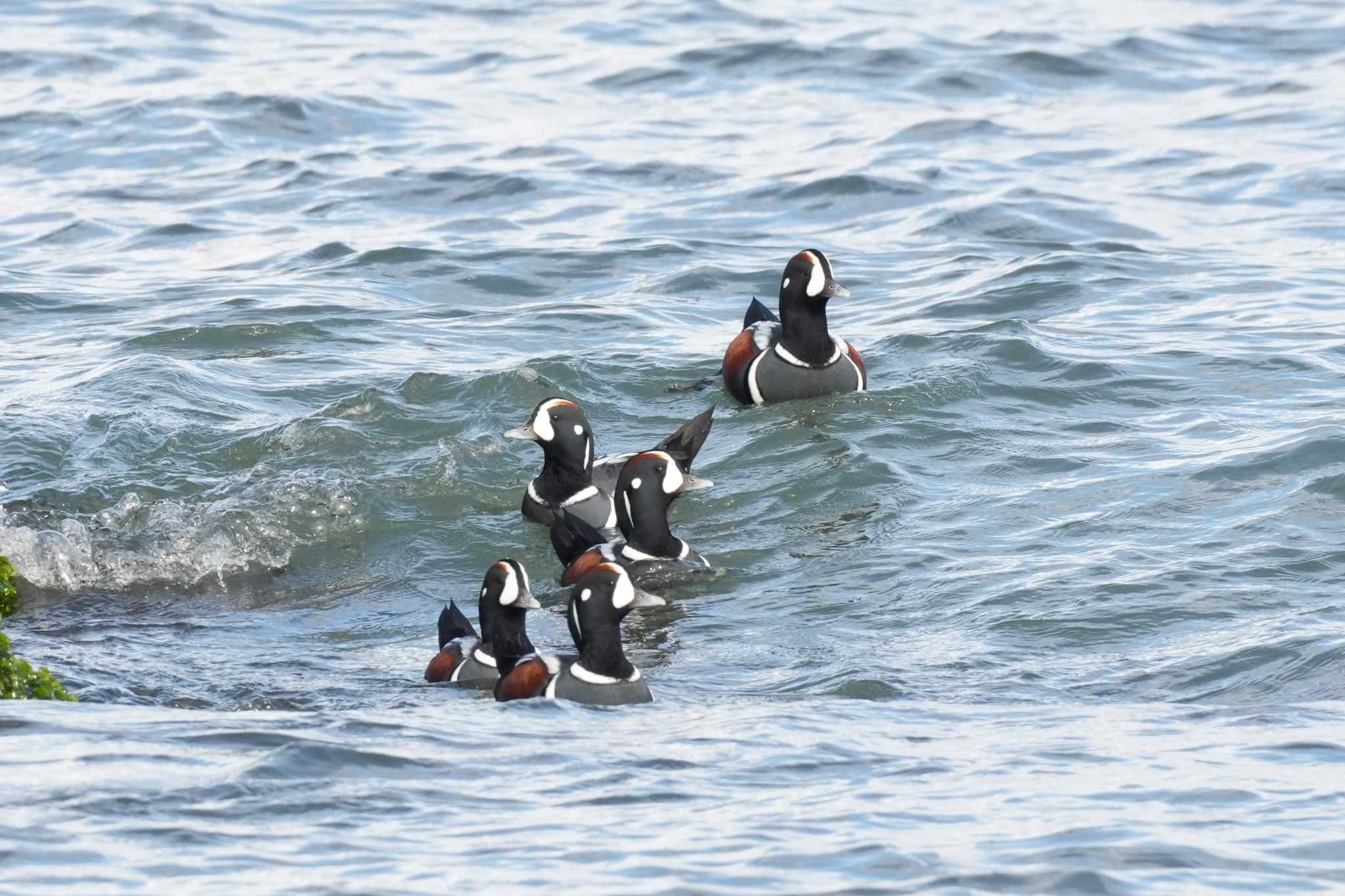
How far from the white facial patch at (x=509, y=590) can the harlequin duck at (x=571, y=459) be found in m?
2.22

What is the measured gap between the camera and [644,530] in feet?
32.6

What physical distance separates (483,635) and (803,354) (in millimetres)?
4672

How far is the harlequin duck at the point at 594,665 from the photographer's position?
25.7 feet

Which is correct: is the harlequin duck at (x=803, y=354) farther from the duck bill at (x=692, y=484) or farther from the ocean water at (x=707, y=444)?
the duck bill at (x=692, y=484)

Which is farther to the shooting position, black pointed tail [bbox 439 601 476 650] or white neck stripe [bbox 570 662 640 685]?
black pointed tail [bbox 439 601 476 650]

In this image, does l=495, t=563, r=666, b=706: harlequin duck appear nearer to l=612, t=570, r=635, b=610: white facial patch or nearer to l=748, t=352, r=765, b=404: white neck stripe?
l=612, t=570, r=635, b=610: white facial patch

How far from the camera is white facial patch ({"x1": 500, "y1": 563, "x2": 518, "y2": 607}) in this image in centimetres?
843

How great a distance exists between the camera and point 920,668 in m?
8.41

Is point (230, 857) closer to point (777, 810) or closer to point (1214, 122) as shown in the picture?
point (777, 810)

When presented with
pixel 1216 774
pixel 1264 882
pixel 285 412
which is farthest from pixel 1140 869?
pixel 285 412

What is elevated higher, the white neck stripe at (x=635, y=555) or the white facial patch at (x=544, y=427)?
the white facial patch at (x=544, y=427)

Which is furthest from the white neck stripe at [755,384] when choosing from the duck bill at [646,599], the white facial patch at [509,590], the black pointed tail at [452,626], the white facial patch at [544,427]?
the white facial patch at [509,590]

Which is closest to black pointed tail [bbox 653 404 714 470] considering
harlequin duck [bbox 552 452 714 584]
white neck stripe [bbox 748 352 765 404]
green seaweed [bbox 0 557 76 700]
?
harlequin duck [bbox 552 452 714 584]

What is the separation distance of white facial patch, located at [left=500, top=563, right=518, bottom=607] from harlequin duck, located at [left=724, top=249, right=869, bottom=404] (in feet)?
14.9
